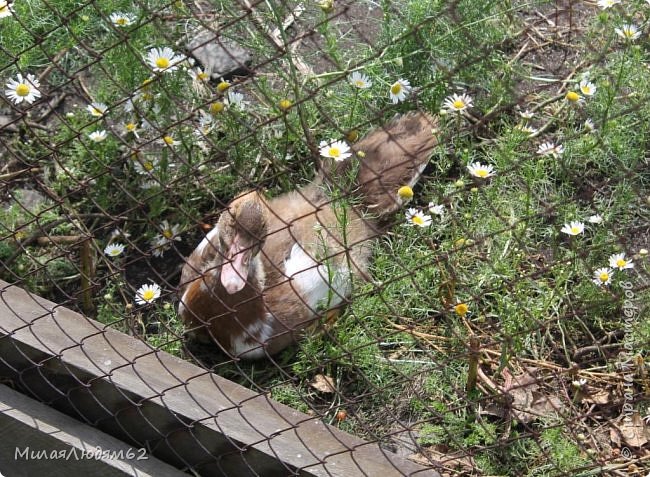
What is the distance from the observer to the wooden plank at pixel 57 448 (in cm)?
281

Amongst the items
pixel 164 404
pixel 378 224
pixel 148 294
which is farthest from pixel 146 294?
pixel 378 224

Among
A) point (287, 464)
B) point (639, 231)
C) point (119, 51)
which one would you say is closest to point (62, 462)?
point (287, 464)

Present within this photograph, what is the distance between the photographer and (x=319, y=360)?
135 inches

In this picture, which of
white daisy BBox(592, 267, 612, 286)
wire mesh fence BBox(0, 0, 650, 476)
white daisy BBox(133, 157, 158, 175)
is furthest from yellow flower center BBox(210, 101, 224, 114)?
white daisy BBox(592, 267, 612, 286)

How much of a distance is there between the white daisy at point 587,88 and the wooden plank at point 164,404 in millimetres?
1652

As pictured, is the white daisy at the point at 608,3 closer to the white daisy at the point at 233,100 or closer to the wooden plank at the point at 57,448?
the white daisy at the point at 233,100

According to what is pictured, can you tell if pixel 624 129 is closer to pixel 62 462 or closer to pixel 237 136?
pixel 237 136

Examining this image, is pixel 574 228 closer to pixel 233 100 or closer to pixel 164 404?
pixel 233 100

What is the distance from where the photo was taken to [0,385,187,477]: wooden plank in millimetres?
2809

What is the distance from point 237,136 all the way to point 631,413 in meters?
1.88

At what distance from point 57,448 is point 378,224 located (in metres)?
1.64

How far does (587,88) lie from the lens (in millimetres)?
3469

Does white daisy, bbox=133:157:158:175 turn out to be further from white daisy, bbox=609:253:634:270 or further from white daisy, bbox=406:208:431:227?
white daisy, bbox=609:253:634:270

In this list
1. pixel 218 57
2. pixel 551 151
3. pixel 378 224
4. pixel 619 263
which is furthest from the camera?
pixel 218 57
